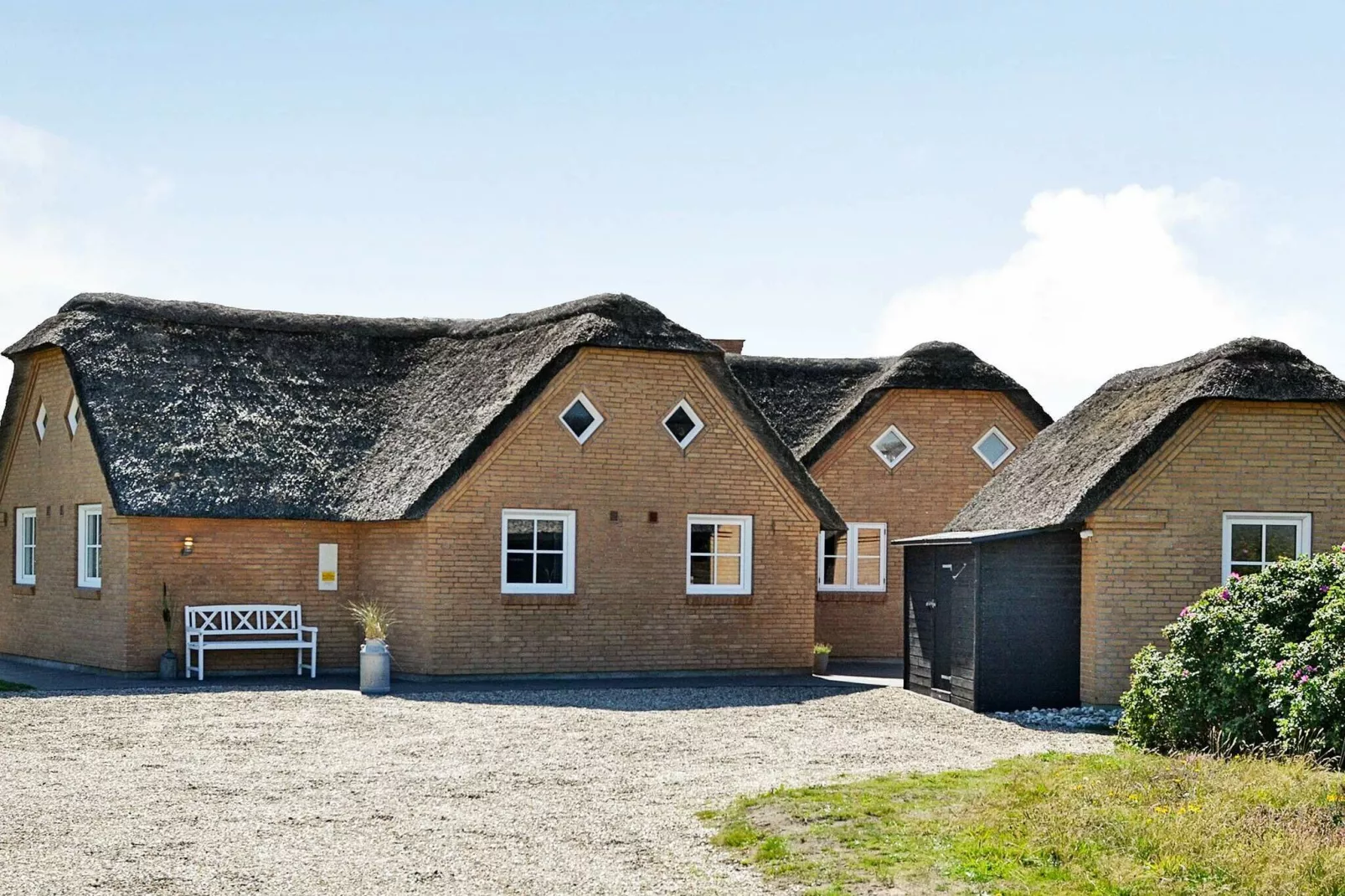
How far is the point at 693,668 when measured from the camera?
23.4 metres

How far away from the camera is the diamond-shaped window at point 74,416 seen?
2448cm

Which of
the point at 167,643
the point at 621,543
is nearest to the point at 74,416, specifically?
the point at 167,643

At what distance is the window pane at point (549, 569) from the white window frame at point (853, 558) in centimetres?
720

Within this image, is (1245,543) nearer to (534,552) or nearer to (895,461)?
(534,552)

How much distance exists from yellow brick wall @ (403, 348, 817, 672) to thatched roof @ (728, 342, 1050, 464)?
5.12 meters

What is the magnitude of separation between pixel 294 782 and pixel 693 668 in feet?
36.5

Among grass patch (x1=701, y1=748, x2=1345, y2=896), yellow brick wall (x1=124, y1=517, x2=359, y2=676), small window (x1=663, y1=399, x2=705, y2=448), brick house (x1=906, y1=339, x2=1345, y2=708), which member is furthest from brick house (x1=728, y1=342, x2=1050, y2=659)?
grass patch (x1=701, y1=748, x2=1345, y2=896)

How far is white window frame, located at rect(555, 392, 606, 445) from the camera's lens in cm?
2286

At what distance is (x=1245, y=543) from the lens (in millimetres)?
19406

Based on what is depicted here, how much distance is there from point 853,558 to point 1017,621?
32.1 feet

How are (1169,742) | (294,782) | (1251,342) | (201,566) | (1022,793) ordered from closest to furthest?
(1022,793)
(294,782)
(1169,742)
(1251,342)
(201,566)

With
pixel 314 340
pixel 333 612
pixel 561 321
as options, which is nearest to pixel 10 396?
pixel 314 340

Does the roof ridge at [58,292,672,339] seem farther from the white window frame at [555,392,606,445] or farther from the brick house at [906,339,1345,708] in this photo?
the brick house at [906,339,1345,708]

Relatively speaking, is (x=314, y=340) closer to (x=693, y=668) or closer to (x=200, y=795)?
Result: (x=693, y=668)
